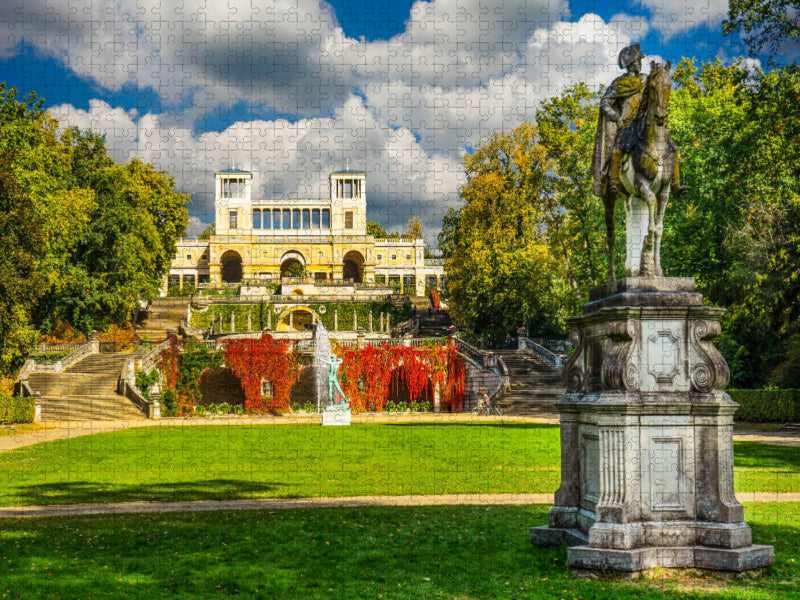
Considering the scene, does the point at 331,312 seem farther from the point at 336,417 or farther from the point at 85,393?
the point at 336,417

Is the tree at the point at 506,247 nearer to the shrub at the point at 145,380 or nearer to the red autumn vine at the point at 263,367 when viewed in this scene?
the red autumn vine at the point at 263,367

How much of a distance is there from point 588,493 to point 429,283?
334ft

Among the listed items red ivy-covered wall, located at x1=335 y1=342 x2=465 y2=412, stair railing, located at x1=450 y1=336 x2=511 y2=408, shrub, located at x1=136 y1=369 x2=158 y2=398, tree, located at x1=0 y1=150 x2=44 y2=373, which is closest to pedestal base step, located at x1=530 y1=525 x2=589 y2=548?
tree, located at x1=0 y1=150 x2=44 y2=373

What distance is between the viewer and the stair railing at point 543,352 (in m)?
43.8

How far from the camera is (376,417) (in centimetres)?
3884

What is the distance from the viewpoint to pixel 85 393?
3925 centimetres

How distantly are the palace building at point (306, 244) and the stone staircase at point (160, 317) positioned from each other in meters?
25.3

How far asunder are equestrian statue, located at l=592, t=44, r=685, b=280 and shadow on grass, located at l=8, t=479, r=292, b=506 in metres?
7.93

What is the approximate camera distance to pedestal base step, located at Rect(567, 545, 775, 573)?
7.70 metres

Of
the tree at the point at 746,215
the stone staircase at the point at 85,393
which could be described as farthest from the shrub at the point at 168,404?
the tree at the point at 746,215

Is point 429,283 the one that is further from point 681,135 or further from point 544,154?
point 681,135

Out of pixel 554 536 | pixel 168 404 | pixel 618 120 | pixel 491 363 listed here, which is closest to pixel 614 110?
pixel 618 120

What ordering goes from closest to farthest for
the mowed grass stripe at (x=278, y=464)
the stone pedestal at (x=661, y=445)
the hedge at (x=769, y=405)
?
the stone pedestal at (x=661, y=445)
the mowed grass stripe at (x=278, y=464)
the hedge at (x=769, y=405)

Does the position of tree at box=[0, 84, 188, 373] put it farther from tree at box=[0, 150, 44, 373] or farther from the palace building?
the palace building
